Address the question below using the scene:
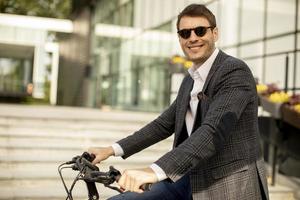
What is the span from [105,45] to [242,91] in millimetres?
23308

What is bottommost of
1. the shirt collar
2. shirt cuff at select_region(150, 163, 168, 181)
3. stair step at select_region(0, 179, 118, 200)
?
stair step at select_region(0, 179, 118, 200)

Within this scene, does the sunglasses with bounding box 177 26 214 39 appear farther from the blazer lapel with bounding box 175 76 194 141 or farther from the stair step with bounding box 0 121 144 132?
the stair step with bounding box 0 121 144 132

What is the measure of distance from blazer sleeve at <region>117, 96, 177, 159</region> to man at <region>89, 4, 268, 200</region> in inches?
11.2

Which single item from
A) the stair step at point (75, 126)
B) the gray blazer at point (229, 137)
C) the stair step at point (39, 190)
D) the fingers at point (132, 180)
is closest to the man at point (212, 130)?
the gray blazer at point (229, 137)

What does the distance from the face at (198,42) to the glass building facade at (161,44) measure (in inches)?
197

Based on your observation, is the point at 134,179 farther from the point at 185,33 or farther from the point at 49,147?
the point at 49,147

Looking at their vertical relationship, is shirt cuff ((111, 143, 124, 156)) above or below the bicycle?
above

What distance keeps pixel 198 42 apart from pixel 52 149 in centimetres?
484

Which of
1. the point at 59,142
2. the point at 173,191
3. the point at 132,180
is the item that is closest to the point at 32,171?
the point at 59,142

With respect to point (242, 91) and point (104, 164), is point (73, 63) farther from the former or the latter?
point (242, 91)

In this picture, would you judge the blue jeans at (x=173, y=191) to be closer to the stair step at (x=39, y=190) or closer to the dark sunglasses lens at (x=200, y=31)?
the dark sunglasses lens at (x=200, y=31)

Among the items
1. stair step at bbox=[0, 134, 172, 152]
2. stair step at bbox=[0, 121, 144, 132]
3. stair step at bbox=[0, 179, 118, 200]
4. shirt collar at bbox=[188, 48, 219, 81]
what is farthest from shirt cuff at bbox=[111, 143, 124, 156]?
stair step at bbox=[0, 121, 144, 132]

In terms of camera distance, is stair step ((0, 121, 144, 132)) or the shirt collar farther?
stair step ((0, 121, 144, 132))

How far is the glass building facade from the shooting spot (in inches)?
422
